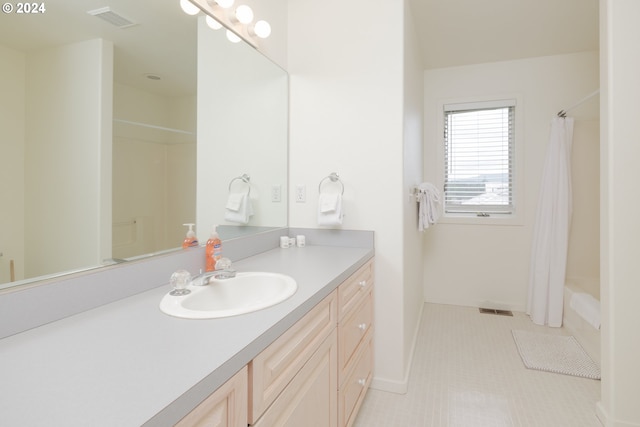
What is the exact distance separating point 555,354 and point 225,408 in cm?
257

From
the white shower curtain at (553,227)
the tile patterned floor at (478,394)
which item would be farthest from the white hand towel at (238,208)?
the white shower curtain at (553,227)

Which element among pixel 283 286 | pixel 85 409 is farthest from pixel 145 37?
pixel 85 409

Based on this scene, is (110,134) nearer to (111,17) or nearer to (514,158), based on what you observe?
(111,17)

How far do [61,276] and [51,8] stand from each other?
2.34 ft

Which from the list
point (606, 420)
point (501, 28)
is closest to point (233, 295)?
point (606, 420)

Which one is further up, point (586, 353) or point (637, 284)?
point (637, 284)

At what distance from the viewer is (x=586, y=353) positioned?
2.32 metres

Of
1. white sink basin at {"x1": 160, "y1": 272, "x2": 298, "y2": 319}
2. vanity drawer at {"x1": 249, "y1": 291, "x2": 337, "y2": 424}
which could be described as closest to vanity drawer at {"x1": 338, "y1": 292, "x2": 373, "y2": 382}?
vanity drawer at {"x1": 249, "y1": 291, "x2": 337, "y2": 424}

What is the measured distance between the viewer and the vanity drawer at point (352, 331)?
4.43 feet

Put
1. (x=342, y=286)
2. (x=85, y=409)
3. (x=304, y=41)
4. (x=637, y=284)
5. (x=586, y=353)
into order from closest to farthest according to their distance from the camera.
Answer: (x=85, y=409), (x=342, y=286), (x=637, y=284), (x=304, y=41), (x=586, y=353)

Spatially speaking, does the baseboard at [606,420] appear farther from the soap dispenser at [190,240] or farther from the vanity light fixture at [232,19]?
the vanity light fixture at [232,19]

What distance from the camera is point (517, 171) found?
10.4ft

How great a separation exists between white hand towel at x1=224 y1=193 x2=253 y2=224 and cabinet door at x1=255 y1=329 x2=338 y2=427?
0.77m

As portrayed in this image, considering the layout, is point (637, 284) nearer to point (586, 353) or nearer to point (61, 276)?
point (586, 353)
